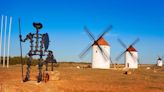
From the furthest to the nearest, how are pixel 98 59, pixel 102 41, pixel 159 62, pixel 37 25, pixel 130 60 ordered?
pixel 159 62 < pixel 130 60 < pixel 102 41 < pixel 98 59 < pixel 37 25

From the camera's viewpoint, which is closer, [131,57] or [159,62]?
[131,57]

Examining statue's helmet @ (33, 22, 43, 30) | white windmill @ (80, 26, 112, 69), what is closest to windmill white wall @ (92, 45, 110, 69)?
white windmill @ (80, 26, 112, 69)

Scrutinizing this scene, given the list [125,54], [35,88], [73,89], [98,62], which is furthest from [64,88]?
[125,54]

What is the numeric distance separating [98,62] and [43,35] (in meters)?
44.5

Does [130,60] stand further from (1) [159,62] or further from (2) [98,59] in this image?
(1) [159,62]

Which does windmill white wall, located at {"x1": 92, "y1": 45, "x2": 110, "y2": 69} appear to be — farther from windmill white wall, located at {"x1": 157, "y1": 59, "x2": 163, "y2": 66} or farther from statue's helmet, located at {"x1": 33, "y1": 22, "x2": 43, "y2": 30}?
windmill white wall, located at {"x1": 157, "y1": 59, "x2": 163, "y2": 66}

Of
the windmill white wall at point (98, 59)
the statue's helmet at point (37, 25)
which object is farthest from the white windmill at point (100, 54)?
the statue's helmet at point (37, 25)

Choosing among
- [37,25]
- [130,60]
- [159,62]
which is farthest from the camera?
[159,62]

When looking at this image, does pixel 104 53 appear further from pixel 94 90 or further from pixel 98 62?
pixel 94 90

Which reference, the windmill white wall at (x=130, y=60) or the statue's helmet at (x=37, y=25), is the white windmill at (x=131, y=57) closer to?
the windmill white wall at (x=130, y=60)

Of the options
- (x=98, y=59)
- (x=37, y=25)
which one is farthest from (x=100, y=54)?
(x=37, y=25)

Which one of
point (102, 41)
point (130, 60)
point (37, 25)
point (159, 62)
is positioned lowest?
point (159, 62)

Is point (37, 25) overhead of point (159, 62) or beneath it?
overhead

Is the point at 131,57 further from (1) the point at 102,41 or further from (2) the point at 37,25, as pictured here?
(2) the point at 37,25
